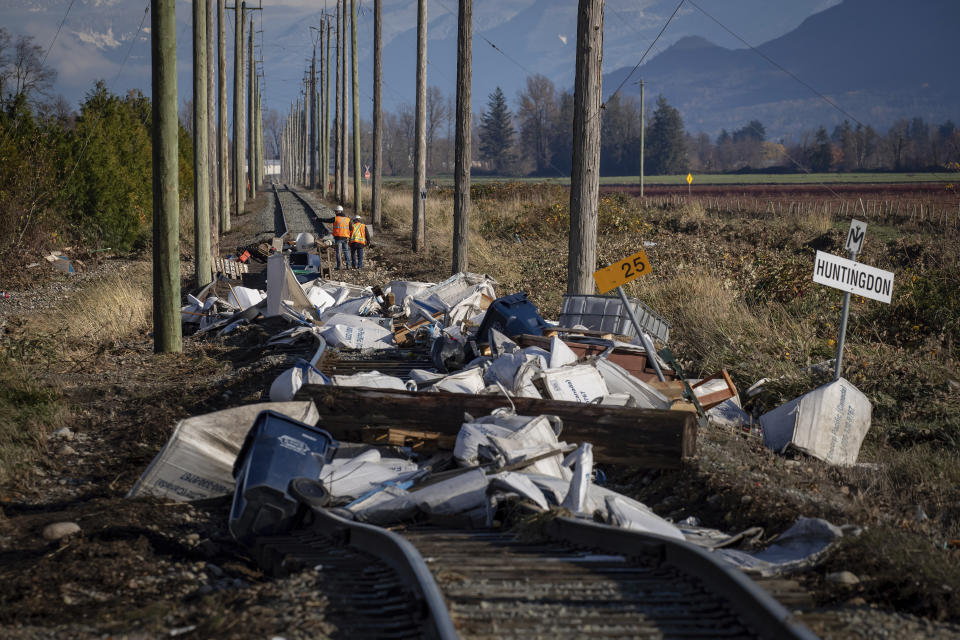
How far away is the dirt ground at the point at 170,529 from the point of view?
137 inches

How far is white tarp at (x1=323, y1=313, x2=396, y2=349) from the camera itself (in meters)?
10.8

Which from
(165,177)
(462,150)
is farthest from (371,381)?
(462,150)

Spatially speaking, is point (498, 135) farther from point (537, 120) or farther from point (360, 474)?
point (360, 474)

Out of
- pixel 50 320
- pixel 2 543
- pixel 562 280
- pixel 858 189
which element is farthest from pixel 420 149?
pixel 858 189

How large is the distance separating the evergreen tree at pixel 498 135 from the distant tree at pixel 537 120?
3.13m

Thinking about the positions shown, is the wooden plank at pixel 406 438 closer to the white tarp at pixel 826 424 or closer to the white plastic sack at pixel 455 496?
the white plastic sack at pixel 455 496

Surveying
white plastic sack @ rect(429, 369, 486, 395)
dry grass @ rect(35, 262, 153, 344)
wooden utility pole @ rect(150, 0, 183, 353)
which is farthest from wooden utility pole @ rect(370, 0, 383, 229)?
white plastic sack @ rect(429, 369, 486, 395)

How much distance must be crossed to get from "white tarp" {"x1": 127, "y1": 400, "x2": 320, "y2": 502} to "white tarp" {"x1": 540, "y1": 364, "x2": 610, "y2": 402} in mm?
2502

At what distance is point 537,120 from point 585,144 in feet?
409

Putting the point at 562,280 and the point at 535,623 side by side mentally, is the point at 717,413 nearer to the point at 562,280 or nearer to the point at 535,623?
the point at 535,623

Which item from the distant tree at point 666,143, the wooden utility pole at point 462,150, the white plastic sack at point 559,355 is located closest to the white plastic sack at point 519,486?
the white plastic sack at point 559,355

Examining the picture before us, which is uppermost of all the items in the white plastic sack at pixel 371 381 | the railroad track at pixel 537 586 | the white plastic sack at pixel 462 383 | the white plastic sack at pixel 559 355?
the white plastic sack at pixel 559 355

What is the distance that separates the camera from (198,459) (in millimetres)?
5629

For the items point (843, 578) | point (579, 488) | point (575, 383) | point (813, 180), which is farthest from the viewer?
point (813, 180)
